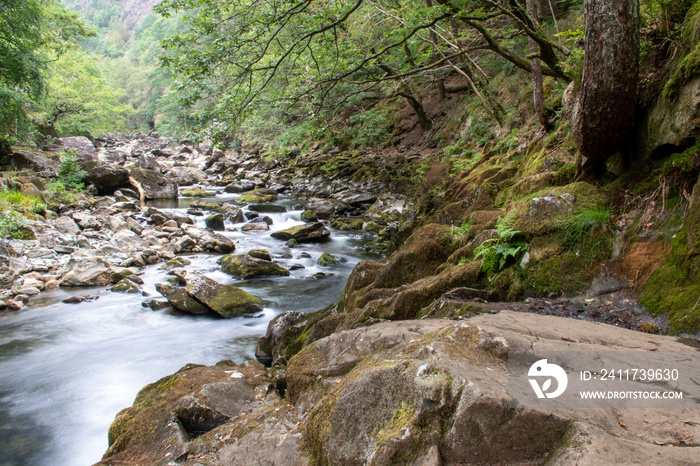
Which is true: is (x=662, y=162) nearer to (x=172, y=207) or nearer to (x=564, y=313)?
(x=564, y=313)

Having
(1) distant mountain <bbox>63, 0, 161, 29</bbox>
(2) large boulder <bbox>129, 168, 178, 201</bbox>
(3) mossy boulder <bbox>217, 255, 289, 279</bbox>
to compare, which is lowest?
(3) mossy boulder <bbox>217, 255, 289, 279</bbox>

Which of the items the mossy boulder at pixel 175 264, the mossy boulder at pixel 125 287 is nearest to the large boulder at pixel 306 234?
the mossy boulder at pixel 175 264

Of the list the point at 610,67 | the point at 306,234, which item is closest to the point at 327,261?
the point at 306,234

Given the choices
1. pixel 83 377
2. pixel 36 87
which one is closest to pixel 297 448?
pixel 83 377

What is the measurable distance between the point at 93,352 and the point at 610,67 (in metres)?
9.06

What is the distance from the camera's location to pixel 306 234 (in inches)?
594

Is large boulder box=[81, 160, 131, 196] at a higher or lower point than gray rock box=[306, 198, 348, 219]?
higher

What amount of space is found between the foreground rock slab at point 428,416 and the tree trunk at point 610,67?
2.39 m

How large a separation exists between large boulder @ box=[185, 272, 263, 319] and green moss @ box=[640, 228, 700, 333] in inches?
279

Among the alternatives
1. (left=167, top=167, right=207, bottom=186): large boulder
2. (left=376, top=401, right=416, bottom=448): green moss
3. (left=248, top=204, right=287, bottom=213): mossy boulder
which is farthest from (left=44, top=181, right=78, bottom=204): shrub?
(left=376, top=401, right=416, bottom=448): green moss

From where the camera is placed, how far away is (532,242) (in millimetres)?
4629

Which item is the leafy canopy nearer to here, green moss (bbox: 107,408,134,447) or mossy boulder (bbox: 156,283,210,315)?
mossy boulder (bbox: 156,283,210,315)

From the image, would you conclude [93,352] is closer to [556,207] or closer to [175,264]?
[175,264]

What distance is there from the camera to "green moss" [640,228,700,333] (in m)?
3.09
